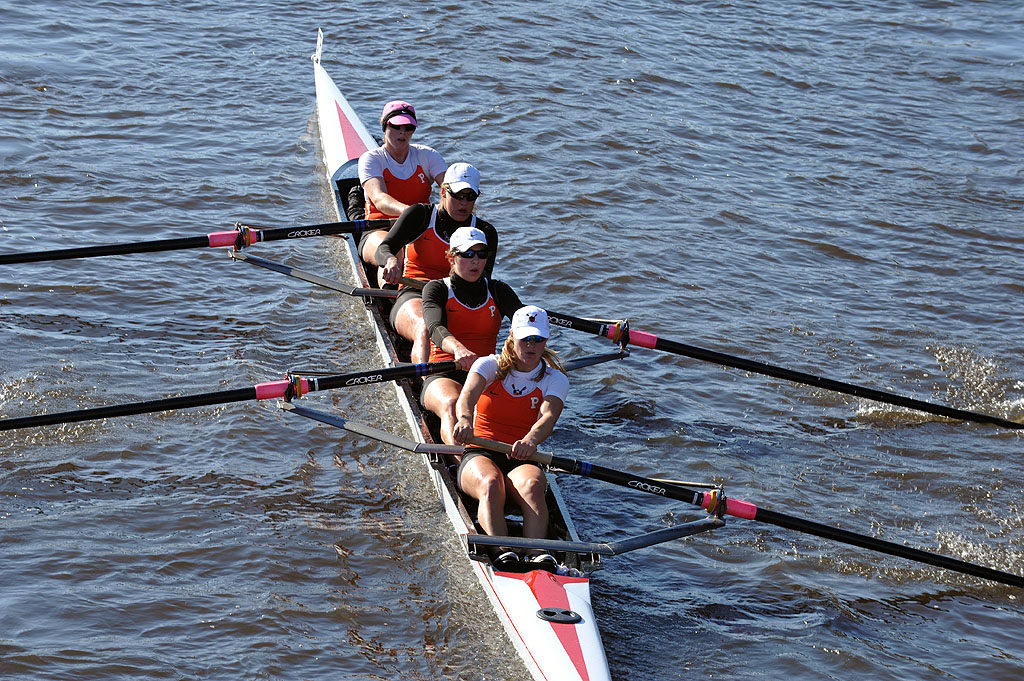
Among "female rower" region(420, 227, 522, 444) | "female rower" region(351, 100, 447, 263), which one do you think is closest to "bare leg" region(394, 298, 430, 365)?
"female rower" region(420, 227, 522, 444)

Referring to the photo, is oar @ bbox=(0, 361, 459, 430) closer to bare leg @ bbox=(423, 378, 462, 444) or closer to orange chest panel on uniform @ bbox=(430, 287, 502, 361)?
bare leg @ bbox=(423, 378, 462, 444)

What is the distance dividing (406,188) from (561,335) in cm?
209

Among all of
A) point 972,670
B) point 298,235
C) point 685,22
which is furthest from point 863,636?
point 685,22

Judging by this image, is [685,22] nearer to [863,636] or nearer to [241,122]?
[241,122]

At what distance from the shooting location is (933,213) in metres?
13.3

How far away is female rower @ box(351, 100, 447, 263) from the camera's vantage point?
32.3ft

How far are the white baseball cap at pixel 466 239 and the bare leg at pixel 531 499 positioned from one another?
1700 millimetres

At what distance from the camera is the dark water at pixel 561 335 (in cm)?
668

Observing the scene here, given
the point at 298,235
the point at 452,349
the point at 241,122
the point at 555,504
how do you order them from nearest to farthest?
the point at 555,504 < the point at 452,349 < the point at 298,235 < the point at 241,122

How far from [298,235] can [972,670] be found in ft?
21.1

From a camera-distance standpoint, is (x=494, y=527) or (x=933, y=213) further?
(x=933, y=213)

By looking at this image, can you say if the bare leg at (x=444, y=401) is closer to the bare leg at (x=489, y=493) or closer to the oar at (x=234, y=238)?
the bare leg at (x=489, y=493)

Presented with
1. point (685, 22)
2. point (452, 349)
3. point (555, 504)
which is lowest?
point (555, 504)

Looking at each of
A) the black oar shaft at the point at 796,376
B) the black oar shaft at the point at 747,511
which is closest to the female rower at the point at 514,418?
the black oar shaft at the point at 747,511
